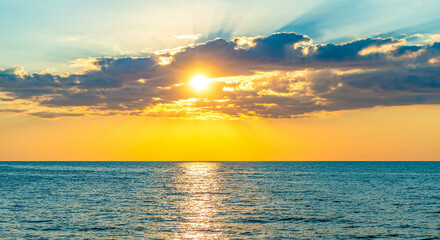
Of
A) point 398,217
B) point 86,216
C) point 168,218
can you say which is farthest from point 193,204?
point 398,217

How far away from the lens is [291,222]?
4675 centimetres

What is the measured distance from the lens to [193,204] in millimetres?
63281

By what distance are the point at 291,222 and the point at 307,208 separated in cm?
1152

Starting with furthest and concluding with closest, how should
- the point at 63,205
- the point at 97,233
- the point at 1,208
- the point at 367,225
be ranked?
the point at 63,205 → the point at 1,208 → the point at 367,225 → the point at 97,233

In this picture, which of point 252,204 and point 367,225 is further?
point 252,204

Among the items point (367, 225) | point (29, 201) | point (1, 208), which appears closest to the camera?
point (367, 225)

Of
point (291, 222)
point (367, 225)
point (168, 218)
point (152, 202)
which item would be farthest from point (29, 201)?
point (367, 225)

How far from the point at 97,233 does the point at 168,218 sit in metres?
10.7

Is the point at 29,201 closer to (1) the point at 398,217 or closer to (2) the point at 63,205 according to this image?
(2) the point at 63,205

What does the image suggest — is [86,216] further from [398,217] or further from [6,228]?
[398,217]

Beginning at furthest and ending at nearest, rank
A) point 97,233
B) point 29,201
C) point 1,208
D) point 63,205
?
point 29,201 < point 63,205 < point 1,208 < point 97,233

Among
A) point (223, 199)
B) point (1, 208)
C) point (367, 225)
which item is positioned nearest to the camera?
point (367, 225)

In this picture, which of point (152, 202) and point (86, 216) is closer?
point (86, 216)

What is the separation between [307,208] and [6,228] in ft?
126
